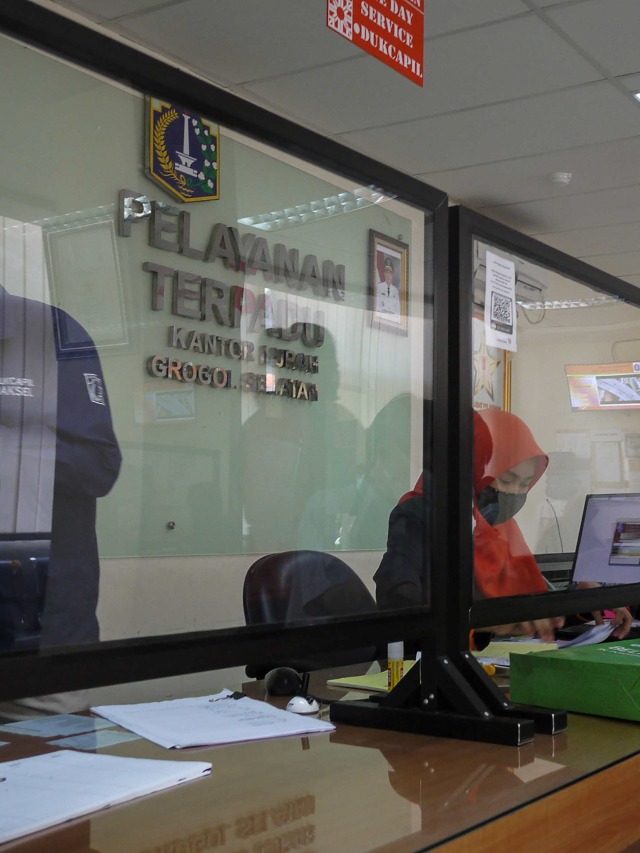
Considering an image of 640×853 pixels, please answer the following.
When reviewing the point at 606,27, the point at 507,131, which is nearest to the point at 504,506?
the point at 606,27

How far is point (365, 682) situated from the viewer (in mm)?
1577

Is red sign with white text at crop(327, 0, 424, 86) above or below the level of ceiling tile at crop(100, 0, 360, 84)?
below

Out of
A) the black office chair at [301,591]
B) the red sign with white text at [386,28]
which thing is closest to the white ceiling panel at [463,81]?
the red sign with white text at [386,28]

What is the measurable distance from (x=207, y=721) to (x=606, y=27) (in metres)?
2.92

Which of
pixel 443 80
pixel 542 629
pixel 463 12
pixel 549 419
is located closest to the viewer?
pixel 549 419

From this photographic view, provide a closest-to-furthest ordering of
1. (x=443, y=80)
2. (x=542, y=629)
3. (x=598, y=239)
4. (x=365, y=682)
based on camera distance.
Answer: (x=365, y=682)
(x=542, y=629)
(x=443, y=80)
(x=598, y=239)

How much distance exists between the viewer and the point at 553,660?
1.25 metres

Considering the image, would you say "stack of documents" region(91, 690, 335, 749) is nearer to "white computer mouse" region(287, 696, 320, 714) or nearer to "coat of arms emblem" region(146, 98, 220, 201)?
"white computer mouse" region(287, 696, 320, 714)

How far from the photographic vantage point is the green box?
1.19 m

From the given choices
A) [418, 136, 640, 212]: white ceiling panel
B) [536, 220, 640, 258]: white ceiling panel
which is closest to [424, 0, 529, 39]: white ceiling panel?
[418, 136, 640, 212]: white ceiling panel

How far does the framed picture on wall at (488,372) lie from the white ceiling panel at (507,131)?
283 centimetres

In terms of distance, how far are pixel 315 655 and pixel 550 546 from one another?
56 cm

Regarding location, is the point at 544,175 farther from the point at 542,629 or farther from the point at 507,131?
the point at 542,629

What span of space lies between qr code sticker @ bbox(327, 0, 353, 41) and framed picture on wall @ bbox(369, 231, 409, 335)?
41.0 inches
